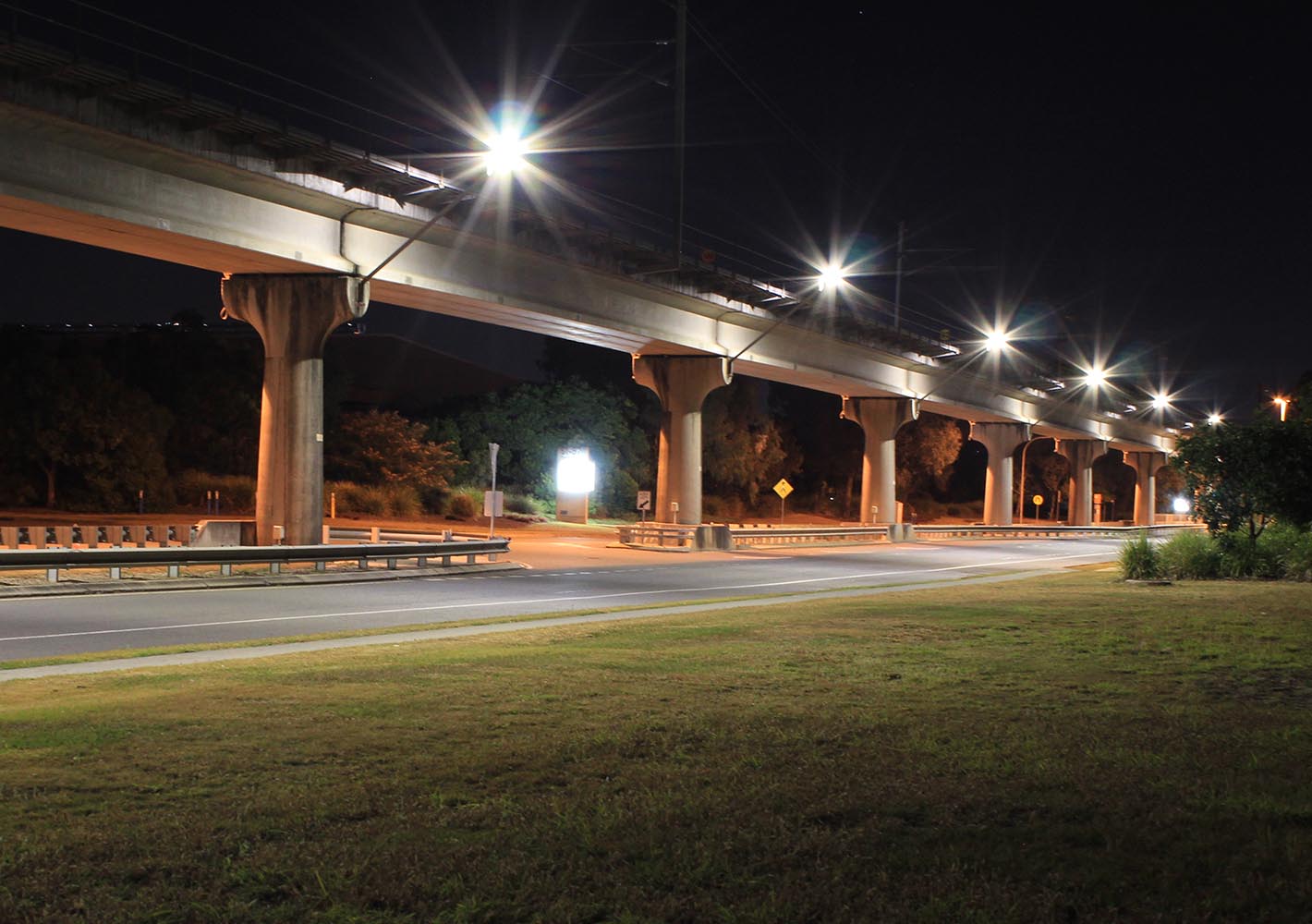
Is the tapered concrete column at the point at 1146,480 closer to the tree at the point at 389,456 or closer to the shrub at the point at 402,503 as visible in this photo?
the tree at the point at 389,456

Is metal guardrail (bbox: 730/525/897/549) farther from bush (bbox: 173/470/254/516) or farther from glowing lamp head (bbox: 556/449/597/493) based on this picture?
bush (bbox: 173/470/254/516)

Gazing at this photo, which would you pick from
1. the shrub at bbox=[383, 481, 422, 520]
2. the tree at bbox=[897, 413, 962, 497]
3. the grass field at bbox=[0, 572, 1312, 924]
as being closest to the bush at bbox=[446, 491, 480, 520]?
the shrub at bbox=[383, 481, 422, 520]

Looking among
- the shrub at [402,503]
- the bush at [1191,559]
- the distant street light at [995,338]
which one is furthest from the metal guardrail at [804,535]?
the bush at [1191,559]

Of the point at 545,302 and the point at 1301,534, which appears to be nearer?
the point at 1301,534

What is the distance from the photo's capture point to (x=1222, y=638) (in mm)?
15922

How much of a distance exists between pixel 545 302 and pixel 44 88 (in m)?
17.0

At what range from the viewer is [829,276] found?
49.5 meters

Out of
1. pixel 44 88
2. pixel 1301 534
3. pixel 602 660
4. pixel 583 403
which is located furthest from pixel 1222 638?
pixel 583 403

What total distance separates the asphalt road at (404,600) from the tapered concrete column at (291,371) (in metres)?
4.50

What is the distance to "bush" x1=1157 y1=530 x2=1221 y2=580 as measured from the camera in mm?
31375

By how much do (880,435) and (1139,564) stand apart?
118ft

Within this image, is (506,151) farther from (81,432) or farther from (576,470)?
(81,432)

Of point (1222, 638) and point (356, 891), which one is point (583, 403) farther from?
point (356, 891)

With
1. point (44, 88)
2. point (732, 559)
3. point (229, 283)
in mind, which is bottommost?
point (732, 559)
